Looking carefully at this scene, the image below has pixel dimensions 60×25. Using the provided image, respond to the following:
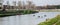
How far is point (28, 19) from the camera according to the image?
146 centimetres

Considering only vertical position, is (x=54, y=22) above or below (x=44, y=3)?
below

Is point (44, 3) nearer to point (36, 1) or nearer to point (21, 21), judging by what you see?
point (36, 1)

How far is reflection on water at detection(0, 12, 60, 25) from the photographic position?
57.3 inches

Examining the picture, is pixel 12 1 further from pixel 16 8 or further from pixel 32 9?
pixel 32 9

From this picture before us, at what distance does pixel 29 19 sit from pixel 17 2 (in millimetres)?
237

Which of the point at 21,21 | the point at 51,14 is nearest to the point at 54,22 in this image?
the point at 51,14

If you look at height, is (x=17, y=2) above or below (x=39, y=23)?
above

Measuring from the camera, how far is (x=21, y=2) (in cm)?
149

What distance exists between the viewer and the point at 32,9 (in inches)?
58.6

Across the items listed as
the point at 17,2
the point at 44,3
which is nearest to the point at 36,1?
the point at 44,3

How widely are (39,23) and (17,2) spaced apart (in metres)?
0.34

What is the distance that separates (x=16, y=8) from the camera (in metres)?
1.49

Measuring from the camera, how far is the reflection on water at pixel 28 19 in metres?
1.46

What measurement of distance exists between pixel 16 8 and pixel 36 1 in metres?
0.24
